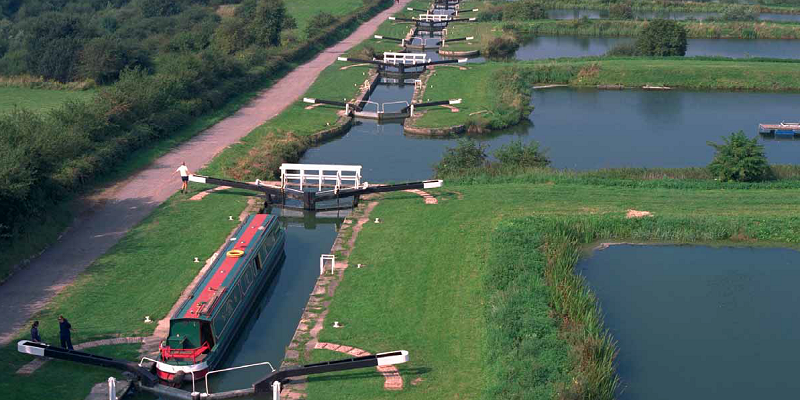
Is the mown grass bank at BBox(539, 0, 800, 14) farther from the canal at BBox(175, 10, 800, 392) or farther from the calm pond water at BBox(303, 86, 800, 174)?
the canal at BBox(175, 10, 800, 392)

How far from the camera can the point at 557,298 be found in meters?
28.2

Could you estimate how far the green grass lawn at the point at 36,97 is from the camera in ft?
180

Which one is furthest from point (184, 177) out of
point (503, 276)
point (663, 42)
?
point (663, 42)

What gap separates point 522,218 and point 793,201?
44.2 ft

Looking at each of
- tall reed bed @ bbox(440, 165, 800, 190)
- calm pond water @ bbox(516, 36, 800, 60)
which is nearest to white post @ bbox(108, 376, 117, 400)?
tall reed bed @ bbox(440, 165, 800, 190)

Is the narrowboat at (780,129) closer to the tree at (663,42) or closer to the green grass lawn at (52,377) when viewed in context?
the tree at (663,42)

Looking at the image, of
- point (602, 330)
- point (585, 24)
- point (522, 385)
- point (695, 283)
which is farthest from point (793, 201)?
point (585, 24)

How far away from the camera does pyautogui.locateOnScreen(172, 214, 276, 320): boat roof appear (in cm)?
2569

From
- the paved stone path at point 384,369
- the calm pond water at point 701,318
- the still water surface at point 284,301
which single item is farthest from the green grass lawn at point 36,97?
the calm pond water at point 701,318

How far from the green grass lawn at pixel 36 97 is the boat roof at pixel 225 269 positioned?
2755 cm

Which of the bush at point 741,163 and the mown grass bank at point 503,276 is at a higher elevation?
the bush at point 741,163

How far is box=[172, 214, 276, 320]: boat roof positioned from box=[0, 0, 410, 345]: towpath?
5.32m

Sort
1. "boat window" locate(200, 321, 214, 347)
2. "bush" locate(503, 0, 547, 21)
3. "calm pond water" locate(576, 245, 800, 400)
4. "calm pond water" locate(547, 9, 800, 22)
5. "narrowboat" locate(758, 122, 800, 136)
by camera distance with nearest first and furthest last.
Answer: "boat window" locate(200, 321, 214, 347)
"calm pond water" locate(576, 245, 800, 400)
"narrowboat" locate(758, 122, 800, 136)
"bush" locate(503, 0, 547, 21)
"calm pond water" locate(547, 9, 800, 22)

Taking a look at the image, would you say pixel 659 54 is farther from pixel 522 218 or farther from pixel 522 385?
pixel 522 385
